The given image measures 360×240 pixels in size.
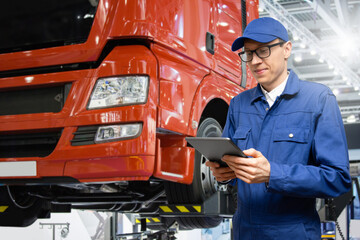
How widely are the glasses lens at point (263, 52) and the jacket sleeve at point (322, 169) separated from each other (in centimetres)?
29

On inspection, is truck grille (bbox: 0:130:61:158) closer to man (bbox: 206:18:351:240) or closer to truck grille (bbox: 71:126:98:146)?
truck grille (bbox: 71:126:98:146)

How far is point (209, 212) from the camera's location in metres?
3.76

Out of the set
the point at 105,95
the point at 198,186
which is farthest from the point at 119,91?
the point at 198,186

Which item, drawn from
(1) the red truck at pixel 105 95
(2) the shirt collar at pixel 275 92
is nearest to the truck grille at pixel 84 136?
(1) the red truck at pixel 105 95

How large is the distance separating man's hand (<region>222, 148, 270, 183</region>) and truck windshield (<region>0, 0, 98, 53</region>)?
182 cm

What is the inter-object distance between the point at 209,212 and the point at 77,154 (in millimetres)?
1242

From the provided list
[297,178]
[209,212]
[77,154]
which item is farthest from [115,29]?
[297,178]

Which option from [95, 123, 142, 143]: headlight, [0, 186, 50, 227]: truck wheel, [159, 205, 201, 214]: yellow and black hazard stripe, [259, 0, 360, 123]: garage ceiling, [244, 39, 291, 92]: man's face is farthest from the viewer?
[259, 0, 360, 123]: garage ceiling

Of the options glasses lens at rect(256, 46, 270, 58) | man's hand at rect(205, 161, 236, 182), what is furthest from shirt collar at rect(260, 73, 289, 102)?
man's hand at rect(205, 161, 236, 182)

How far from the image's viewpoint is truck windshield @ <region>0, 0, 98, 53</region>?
127 inches

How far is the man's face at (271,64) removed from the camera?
1.97m

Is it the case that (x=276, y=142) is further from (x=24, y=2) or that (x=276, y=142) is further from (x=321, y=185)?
(x=24, y=2)

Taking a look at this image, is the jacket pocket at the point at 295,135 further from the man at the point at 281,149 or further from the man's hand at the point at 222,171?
the man's hand at the point at 222,171

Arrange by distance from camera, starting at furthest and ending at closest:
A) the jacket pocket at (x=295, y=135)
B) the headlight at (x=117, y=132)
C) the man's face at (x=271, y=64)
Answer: the headlight at (x=117, y=132), the man's face at (x=271, y=64), the jacket pocket at (x=295, y=135)
